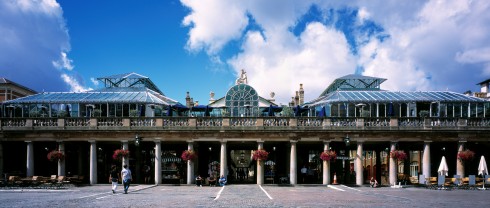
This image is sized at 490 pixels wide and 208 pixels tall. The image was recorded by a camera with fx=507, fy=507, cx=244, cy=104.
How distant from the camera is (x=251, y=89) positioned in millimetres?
60281

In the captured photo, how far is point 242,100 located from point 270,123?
17856 millimetres

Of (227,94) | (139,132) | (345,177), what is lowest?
(345,177)

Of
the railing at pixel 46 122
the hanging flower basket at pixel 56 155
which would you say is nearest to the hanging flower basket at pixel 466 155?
the hanging flower basket at pixel 56 155

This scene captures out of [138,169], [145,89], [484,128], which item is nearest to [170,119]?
[138,169]

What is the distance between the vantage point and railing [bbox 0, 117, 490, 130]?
4300 centimetres

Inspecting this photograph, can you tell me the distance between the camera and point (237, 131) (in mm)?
43062

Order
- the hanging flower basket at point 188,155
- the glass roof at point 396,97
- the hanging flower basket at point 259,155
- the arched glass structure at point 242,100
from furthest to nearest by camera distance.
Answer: the arched glass structure at point 242,100 < the glass roof at point 396,97 < the hanging flower basket at point 188,155 < the hanging flower basket at point 259,155

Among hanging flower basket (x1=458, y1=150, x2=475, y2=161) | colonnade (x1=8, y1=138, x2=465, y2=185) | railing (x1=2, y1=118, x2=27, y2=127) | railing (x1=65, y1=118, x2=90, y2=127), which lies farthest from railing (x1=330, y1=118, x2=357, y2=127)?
railing (x1=2, y1=118, x2=27, y2=127)

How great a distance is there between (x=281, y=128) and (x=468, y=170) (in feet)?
62.5

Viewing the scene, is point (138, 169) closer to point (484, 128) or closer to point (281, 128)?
point (281, 128)

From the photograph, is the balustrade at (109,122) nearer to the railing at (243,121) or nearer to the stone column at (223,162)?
the stone column at (223,162)

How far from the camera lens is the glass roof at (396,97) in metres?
50.8

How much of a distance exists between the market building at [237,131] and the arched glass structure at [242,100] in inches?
4.8

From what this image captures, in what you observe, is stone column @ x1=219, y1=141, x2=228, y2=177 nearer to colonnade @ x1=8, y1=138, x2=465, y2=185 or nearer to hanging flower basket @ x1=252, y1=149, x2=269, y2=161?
colonnade @ x1=8, y1=138, x2=465, y2=185
